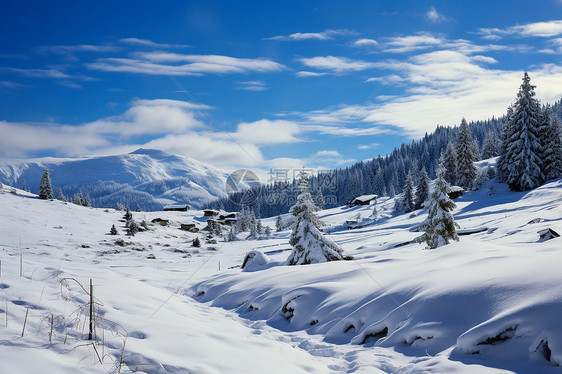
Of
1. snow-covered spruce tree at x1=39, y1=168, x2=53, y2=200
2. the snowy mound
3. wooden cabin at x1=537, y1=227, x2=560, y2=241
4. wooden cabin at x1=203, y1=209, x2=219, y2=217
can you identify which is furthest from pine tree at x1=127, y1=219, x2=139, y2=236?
wooden cabin at x1=203, y1=209, x2=219, y2=217

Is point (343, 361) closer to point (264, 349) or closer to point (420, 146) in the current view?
point (264, 349)

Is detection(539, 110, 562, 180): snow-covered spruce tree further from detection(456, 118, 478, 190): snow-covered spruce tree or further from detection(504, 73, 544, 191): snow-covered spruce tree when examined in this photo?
detection(456, 118, 478, 190): snow-covered spruce tree

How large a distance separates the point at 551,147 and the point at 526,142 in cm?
364

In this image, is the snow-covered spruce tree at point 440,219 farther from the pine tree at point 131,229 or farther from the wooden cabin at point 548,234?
the pine tree at point 131,229

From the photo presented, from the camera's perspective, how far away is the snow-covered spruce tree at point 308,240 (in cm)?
2029

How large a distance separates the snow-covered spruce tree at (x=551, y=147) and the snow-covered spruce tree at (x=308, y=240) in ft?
134

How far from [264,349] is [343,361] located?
149 cm

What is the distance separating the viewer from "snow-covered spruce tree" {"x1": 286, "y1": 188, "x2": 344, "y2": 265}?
20288 mm

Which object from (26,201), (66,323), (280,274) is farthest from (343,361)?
(26,201)

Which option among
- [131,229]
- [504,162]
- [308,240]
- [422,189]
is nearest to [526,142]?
[504,162]

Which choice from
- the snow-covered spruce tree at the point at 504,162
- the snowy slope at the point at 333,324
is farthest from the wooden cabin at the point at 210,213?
the snowy slope at the point at 333,324

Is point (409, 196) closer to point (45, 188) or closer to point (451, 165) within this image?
point (451, 165)

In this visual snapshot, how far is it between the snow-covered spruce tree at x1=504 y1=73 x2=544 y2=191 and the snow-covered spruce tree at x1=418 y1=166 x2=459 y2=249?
3048 centimetres

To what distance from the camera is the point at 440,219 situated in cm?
Result: 2147
